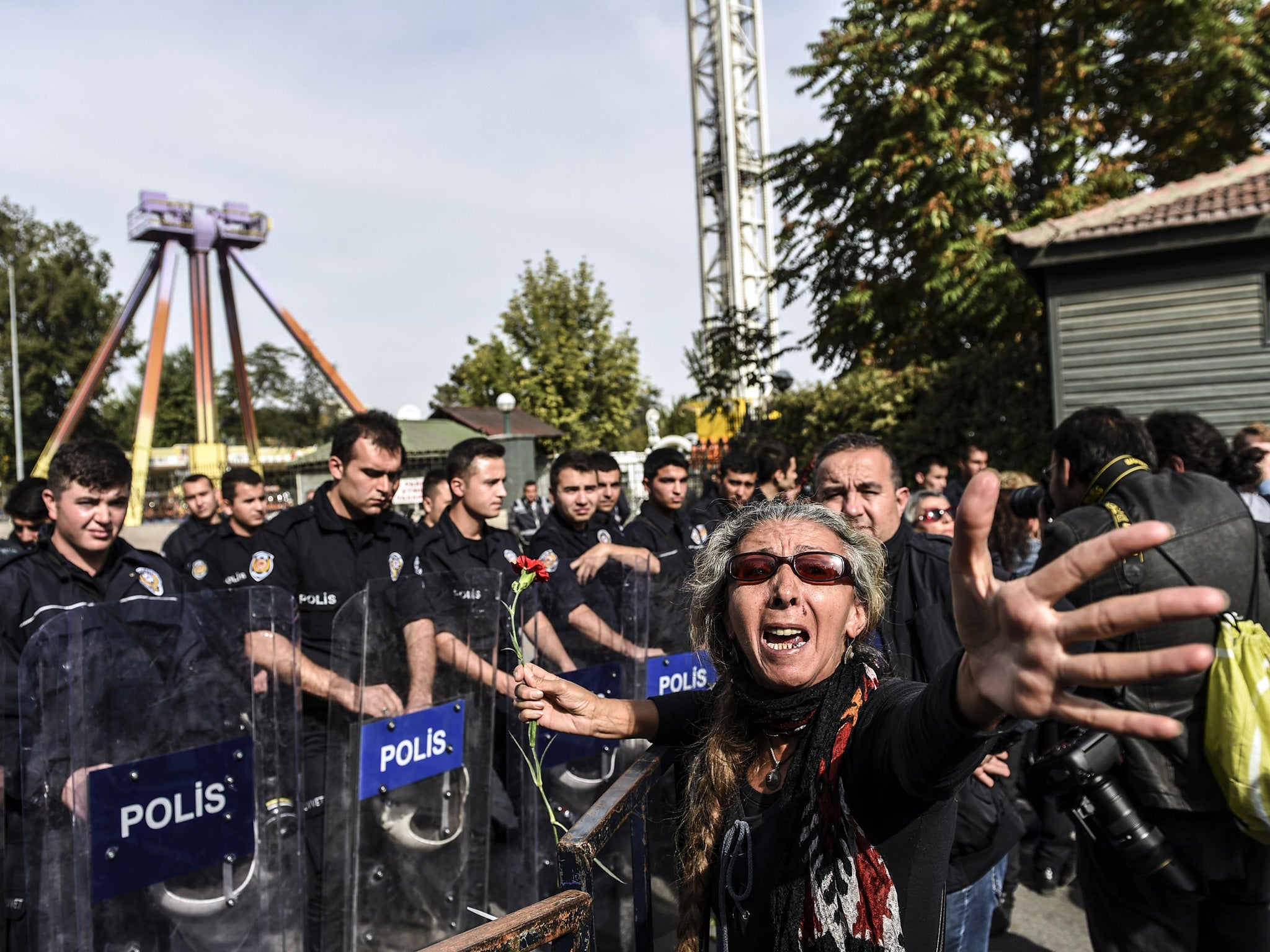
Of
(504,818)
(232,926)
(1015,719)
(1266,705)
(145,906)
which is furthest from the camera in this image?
(504,818)

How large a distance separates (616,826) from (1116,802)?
149 centimetres

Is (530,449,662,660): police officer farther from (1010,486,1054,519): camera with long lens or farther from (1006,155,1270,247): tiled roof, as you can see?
(1006,155,1270,247): tiled roof

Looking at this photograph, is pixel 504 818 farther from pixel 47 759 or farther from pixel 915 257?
pixel 915 257

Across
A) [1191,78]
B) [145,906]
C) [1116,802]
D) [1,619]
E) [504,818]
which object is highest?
[1191,78]

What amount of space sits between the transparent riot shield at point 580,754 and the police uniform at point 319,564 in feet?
2.49

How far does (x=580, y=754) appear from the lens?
12.4 ft

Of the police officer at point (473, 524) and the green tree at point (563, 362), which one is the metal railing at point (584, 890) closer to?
the police officer at point (473, 524)

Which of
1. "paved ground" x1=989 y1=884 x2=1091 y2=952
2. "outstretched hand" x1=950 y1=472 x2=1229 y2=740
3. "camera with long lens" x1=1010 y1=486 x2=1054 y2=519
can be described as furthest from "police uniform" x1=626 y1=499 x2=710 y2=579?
"outstretched hand" x1=950 y1=472 x2=1229 y2=740

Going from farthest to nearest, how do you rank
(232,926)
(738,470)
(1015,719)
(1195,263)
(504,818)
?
(1195,263), (738,470), (504,818), (232,926), (1015,719)

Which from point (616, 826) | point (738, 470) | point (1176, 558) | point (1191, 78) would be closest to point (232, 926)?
point (616, 826)

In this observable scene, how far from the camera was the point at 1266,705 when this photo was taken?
2.23m

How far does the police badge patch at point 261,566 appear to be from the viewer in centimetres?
373

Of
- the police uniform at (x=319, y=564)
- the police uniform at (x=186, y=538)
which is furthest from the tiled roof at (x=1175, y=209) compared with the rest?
the police uniform at (x=319, y=564)

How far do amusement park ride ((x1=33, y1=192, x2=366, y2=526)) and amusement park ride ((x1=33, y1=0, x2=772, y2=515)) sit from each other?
45mm
